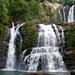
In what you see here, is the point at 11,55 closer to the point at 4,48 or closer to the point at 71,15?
the point at 4,48

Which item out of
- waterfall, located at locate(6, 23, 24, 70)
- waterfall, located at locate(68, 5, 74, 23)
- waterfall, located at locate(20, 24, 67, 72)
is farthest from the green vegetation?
waterfall, located at locate(68, 5, 74, 23)

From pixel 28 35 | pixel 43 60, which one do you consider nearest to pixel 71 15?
pixel 28 35

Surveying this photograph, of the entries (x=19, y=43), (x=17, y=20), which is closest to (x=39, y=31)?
(x=19, y=43)

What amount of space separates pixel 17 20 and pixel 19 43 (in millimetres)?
9299

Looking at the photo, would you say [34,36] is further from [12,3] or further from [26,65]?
[12,3]

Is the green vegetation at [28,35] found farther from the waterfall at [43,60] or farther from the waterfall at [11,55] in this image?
the waterfall at [43,60]

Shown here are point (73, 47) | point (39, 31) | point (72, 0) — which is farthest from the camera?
point (72, 0)

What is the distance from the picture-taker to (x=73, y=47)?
15.9 m

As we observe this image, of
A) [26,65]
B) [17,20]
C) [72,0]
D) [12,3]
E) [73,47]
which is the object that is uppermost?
[72,0]

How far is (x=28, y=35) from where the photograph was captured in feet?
60.4

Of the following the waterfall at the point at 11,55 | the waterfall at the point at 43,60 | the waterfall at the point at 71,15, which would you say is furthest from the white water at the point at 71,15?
the waterfall at the point at 43,60

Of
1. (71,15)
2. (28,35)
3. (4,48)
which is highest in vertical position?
(71,15)

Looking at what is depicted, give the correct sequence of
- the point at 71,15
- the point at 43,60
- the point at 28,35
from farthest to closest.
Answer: the point at 71,15 < the point at 28,35 < the point at 43,60

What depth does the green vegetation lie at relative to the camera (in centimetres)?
1773
